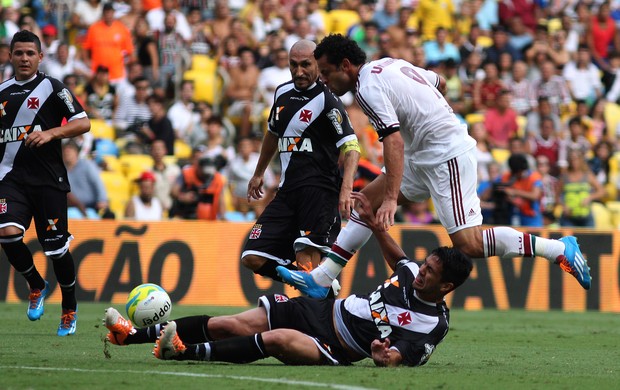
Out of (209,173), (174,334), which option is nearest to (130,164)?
(209,173)

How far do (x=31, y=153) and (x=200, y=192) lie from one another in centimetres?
683

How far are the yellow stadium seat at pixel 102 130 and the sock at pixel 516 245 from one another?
10475mm

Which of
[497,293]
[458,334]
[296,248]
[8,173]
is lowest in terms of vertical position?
[497,293]

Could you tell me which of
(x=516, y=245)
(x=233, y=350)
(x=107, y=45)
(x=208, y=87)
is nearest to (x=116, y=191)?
(x=107, y=45)

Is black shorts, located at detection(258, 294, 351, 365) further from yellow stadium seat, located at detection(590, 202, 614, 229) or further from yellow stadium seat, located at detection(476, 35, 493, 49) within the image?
yellow stadium seat, located at detection(476, 35, 493, 49)

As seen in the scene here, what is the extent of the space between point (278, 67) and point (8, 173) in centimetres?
994

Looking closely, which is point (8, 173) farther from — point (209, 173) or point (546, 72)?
point (546, 72)

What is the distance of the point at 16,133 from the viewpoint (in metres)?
10.2

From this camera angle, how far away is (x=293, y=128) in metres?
9.97

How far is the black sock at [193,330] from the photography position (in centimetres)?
796

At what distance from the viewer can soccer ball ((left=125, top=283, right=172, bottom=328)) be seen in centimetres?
855

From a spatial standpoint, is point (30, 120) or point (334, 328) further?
point (30, 120)

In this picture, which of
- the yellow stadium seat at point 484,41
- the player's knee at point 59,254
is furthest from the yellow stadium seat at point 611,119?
the player's knee at point 59,254

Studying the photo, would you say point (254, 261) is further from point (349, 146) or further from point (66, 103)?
point (66, 103)
